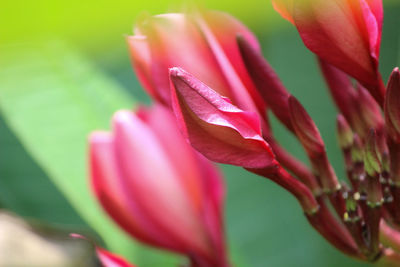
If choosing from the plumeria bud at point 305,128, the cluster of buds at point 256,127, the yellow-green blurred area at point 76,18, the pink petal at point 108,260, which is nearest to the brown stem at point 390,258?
the cluster of buds at point 256,127

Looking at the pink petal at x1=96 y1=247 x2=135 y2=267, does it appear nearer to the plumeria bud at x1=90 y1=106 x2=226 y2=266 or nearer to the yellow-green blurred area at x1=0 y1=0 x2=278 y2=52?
the plumeria bud at x1=90 y1=106 x2=226 y2=266

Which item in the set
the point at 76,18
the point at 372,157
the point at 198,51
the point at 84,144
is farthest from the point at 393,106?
the point at 84,144

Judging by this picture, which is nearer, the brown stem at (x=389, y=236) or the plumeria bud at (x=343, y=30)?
the plumeria bud at (x=343, y=30)

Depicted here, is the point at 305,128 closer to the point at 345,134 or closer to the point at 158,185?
the point at 345,134

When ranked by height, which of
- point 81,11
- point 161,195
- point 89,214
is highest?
point 81,11

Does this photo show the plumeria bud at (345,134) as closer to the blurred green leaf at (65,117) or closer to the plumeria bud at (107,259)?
the plumeria bud at (107,259)

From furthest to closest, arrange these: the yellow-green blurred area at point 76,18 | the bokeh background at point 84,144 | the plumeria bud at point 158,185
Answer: the bokeh background at point 84,144, the plumeria bud at point 158,185, the yellow-green blurred area at point 76,18

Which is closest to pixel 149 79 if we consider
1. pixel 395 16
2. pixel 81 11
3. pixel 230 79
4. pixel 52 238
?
pixel 230 79

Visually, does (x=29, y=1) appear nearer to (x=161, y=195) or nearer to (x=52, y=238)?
(x=52, y=238)
